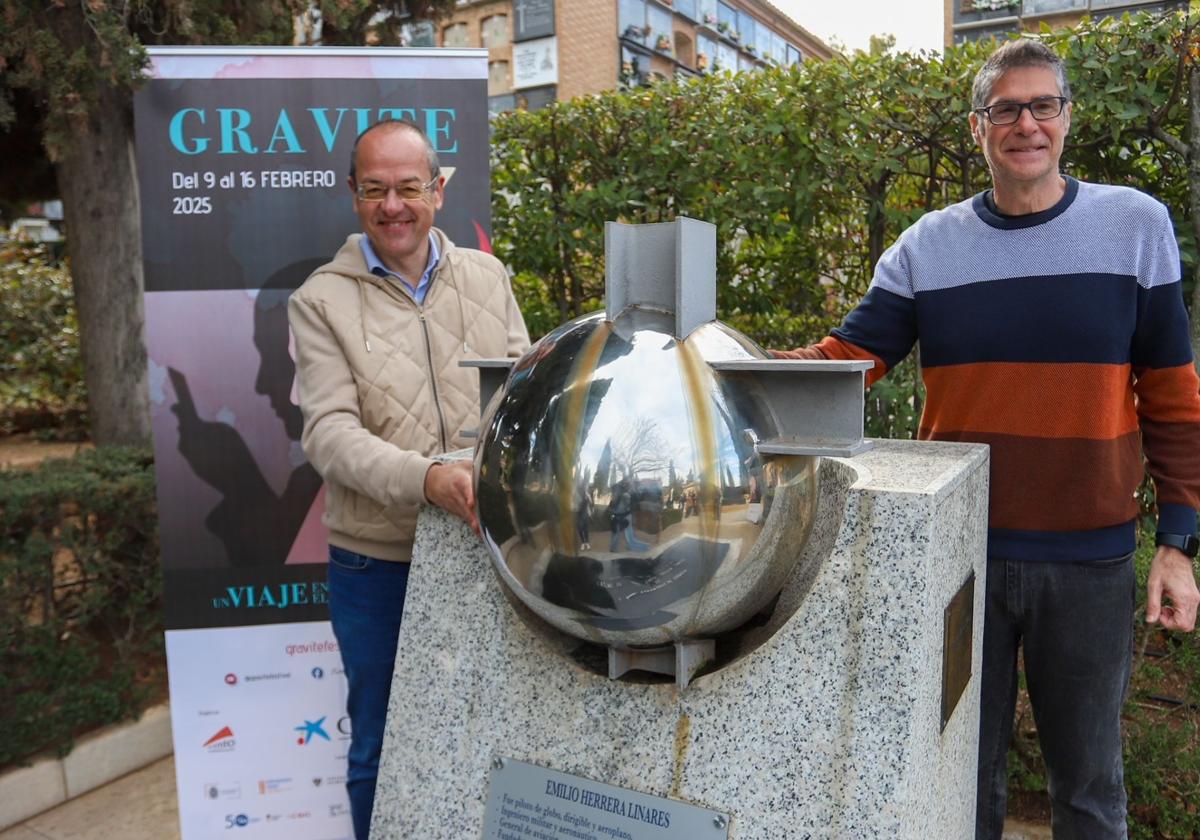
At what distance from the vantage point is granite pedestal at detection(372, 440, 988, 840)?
143cm

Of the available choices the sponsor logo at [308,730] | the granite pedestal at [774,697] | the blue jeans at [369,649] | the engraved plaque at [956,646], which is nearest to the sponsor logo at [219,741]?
the sponsor logo at [308,730]

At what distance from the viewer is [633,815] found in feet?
5.11

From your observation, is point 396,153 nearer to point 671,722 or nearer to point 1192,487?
point 671,722

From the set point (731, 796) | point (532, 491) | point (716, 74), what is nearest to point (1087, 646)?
point (731, 796)

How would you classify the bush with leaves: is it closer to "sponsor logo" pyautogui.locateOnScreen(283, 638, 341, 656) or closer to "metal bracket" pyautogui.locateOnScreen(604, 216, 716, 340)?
"sponsor logo" pyautogui.locateOnScreen(283, 638, 341, 656)

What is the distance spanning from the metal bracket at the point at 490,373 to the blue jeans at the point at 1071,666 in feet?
3.71

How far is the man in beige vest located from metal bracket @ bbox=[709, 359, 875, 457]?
967 millimetres

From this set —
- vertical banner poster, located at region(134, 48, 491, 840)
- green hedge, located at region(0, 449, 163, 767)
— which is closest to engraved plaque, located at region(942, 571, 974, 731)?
vertical banner poster, located at region(134, 48, 491, 840)

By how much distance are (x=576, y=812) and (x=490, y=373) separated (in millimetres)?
813

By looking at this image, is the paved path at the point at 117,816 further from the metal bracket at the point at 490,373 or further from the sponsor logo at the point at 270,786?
the metal bracket at the point at 490,373

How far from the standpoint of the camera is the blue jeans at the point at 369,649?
226 cm

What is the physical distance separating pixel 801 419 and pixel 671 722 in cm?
54

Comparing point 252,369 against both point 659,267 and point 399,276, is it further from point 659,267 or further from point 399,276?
point 659,267

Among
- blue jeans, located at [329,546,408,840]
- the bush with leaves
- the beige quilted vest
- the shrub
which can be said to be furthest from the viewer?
the bush with leaves
